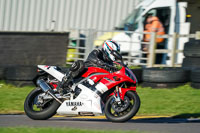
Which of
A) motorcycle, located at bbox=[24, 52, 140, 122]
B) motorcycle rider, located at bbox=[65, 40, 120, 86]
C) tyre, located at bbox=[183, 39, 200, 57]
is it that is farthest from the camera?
tyre, located at bbox=[183, 39, 200, 57]

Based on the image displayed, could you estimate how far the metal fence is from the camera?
12719 millimetres

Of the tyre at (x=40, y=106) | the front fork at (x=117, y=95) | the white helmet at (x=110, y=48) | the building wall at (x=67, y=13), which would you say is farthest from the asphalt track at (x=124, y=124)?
the building wall at (x=67, y=13)

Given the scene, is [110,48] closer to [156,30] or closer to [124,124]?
[124,124]

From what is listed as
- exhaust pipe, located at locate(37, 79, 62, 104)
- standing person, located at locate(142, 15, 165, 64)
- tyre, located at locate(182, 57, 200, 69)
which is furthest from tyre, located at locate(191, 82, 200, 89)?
exhaust pipe, located at locate(37, 79, 62, 104)

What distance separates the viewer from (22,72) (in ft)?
34.5

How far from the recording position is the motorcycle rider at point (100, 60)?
6.74 meters

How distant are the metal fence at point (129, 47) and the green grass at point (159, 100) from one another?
8.88 feet

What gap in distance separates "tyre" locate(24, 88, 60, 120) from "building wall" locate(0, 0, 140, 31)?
983 centimetres

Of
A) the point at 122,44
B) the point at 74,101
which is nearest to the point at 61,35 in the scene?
the point at 122,44

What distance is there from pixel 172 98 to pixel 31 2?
9.69 metres

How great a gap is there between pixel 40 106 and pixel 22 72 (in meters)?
3.65

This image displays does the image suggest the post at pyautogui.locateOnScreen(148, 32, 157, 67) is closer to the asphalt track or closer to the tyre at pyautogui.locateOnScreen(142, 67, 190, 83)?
the tyre at pyautogui.locateOnScreen(142, 67, 190, 83)

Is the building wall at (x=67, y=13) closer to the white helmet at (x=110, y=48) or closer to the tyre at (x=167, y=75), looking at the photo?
the tyre at (x=167, y=75)

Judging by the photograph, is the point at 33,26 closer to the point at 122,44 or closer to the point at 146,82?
the point at 122,44
